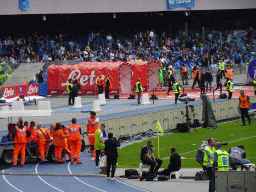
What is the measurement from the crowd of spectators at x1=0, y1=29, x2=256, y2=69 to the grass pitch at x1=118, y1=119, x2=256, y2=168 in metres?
19.3

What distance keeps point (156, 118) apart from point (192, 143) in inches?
128

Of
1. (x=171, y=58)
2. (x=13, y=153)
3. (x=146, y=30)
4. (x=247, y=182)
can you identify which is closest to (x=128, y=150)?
(x=13, y=153)

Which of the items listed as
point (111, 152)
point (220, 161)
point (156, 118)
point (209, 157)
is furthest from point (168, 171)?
point (156, 118)

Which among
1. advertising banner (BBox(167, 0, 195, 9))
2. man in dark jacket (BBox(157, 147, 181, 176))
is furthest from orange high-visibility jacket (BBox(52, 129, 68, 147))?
advertising banner (BBox(167, 0, 195, 9))

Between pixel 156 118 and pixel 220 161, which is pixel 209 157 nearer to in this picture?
pixel 220 161

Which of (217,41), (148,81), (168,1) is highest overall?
(168,1)

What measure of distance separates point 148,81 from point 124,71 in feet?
7.05

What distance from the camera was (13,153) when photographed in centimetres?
1912

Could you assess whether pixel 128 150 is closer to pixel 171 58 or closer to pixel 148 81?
pixel 148 81

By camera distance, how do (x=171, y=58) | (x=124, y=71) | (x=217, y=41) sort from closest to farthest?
(x=124, y=71)
(x=171, y=58)
(x=217, y=41)

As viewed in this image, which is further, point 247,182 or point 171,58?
point 171,58

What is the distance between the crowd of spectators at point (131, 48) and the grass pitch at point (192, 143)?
19.3m

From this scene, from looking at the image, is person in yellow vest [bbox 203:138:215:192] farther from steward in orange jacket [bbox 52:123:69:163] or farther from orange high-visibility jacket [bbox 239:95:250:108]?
orange high-visibility jacket [bbox 239:95:250:108]

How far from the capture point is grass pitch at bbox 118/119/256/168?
19.3 metres
